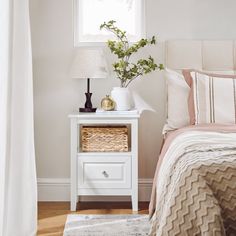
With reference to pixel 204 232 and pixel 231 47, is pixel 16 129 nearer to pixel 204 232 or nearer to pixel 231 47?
pixel 204 232

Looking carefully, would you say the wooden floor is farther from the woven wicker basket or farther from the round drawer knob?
the woven wicker basket

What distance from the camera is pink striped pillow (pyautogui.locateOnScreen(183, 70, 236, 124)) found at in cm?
315

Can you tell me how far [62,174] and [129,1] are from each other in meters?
1.64

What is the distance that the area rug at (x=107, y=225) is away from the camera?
9.58 feet

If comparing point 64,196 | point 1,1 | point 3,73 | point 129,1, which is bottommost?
point 64,196

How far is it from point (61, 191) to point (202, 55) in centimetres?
168

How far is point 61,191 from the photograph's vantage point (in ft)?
12.6

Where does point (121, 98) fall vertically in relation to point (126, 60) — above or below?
below

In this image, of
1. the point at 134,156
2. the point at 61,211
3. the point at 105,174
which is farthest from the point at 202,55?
the point at 61,211

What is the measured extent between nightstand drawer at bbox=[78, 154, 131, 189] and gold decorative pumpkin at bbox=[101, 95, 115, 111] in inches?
15.3

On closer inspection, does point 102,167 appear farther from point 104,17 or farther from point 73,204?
point 104,17

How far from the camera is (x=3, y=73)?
7.00 feet

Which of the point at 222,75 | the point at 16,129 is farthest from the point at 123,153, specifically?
the point at 16,129

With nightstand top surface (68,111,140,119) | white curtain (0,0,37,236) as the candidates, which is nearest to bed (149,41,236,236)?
nightstand top surface (68,111,140,119)
